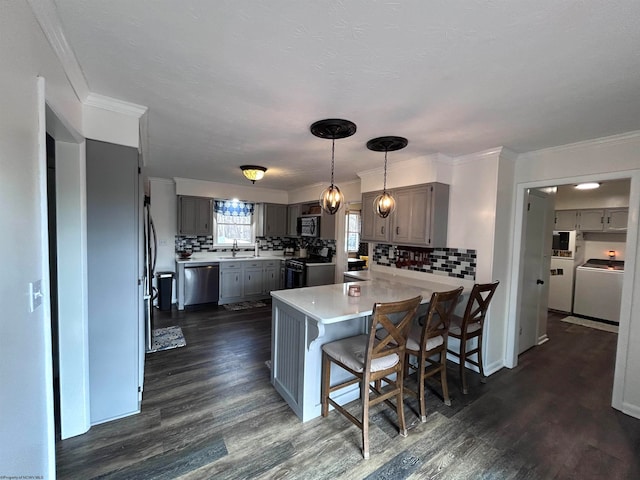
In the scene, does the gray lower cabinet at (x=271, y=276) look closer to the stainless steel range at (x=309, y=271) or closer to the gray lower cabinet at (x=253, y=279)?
the gray lower cabinet at (x=253, y=279)

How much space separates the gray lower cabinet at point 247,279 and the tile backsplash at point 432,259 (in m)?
2.33

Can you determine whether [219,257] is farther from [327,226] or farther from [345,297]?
[345,297]

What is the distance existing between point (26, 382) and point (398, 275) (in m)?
3.62

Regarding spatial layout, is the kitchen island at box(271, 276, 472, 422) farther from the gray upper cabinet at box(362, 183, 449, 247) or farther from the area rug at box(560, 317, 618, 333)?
the area rug at box(560, 317, 618, 333)

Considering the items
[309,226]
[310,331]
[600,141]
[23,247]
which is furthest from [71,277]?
[600,141]

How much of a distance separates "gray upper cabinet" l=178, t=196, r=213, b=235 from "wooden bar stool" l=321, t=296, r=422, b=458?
407 centimetres

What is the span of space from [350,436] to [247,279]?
406cm

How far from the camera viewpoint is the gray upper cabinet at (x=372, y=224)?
3.80 meters

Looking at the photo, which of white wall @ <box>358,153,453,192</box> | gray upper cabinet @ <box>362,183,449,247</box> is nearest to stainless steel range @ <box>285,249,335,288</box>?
gray upper cabinet @ <box>362,183,449,247</box>

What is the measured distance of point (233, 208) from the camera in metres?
6.02

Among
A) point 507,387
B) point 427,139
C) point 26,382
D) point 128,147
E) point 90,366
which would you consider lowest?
point 507,387

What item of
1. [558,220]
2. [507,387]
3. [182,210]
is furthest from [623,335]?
[182,210]

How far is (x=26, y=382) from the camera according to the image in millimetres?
1104

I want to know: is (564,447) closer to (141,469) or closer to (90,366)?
(141,469)
